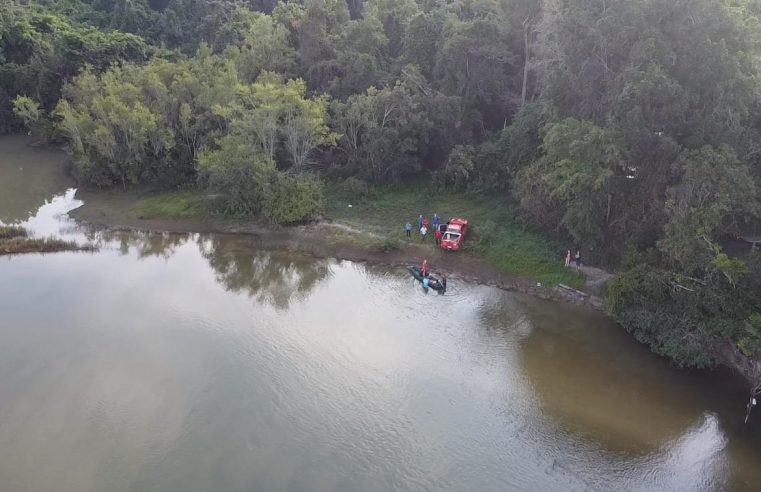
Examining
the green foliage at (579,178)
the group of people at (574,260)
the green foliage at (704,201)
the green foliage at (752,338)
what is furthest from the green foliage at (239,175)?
the green foliage at (752,338)

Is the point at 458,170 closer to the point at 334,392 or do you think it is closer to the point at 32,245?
the point at 334,392

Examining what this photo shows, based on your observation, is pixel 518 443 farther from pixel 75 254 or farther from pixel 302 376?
pixel 75 254

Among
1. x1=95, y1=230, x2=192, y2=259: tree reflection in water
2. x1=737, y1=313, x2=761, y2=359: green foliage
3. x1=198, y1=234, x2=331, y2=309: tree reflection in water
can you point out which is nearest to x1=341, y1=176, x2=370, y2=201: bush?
x1=198, y1=234, x2=331, y2=309: tree reflection in water

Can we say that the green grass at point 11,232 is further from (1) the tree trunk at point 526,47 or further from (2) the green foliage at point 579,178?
(1) the tree trunk at point 526,47

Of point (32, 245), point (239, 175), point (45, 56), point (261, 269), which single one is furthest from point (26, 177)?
point (261, 269)

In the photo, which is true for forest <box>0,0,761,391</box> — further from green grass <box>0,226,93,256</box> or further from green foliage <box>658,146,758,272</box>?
green grass <box>0,226,93,256</box>

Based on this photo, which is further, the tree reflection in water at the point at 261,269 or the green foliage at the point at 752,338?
the tree reflection in water at the point at 261,269
